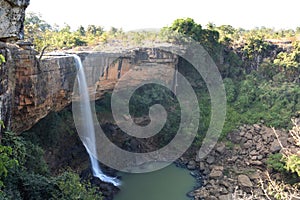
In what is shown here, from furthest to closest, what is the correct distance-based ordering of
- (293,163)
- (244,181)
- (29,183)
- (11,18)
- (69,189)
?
1. (244,181)
2. (293,163)
3. (69,189)
4. (29,183)
5. (11,18)

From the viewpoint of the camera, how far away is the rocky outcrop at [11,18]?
3451 mm

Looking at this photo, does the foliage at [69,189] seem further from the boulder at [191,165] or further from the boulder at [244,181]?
the boulder at [191,165]

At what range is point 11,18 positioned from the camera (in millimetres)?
3557

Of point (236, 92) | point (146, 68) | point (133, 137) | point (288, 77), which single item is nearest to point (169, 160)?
point (133, 137)

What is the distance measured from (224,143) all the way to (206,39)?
6900mm

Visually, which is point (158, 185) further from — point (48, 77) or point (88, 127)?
point (48, 77)

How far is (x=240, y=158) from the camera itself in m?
12.4

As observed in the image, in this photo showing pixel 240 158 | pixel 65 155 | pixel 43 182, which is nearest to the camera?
pixel 43 182

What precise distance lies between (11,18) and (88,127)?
884cm

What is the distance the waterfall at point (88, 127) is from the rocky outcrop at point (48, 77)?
27cm

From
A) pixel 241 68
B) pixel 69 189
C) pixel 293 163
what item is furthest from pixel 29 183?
pixel 241 68

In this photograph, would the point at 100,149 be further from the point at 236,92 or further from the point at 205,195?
the point at 236,92

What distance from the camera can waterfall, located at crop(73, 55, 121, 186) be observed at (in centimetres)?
1081

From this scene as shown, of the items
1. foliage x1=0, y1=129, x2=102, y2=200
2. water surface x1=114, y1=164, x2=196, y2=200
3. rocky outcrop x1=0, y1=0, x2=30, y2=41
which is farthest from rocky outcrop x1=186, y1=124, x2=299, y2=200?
rocky outcrop x1=0, y1=0, x2=30, y2=41
